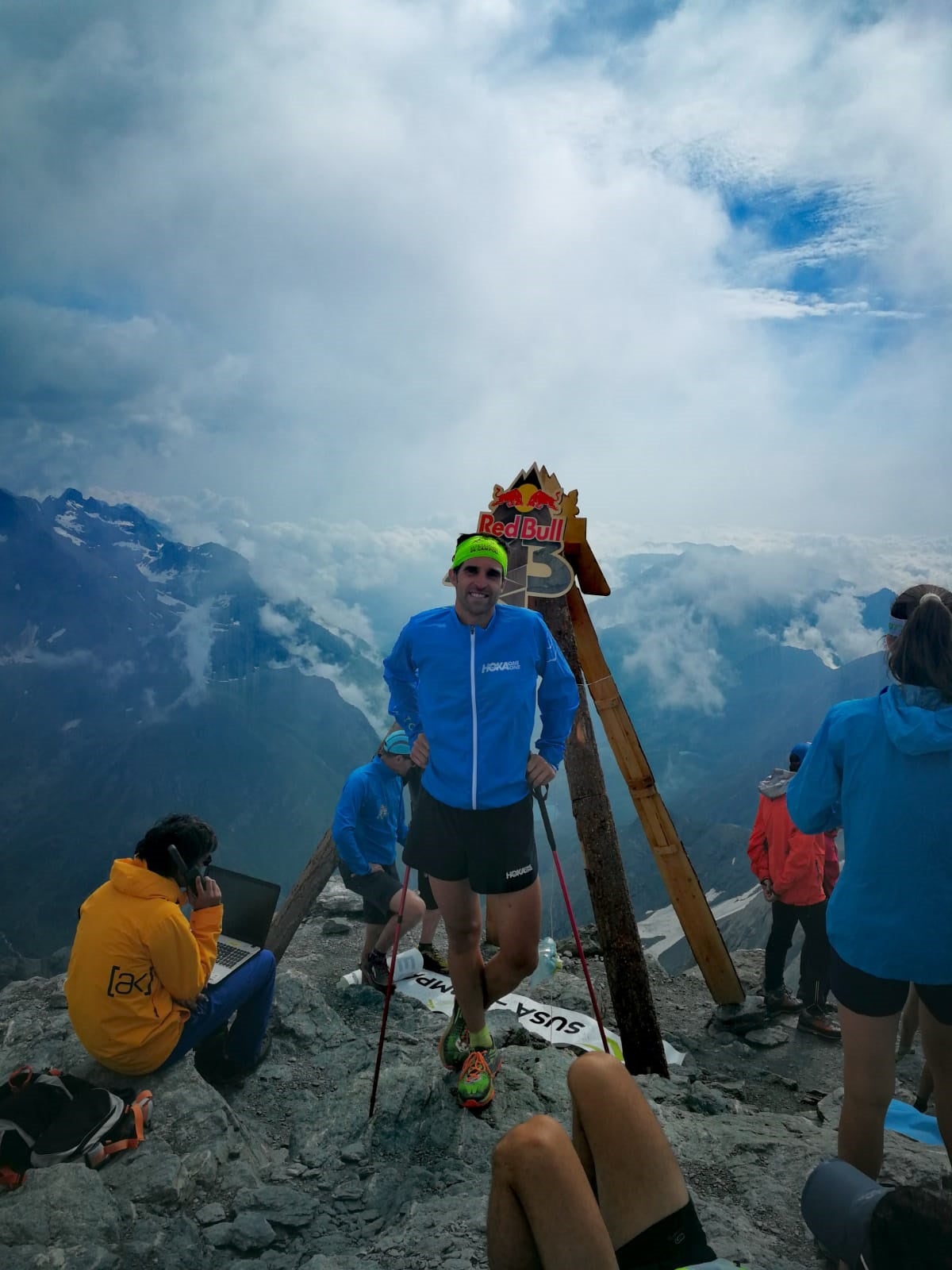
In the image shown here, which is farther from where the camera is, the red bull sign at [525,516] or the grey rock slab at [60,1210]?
the red bull sign at [525,516]

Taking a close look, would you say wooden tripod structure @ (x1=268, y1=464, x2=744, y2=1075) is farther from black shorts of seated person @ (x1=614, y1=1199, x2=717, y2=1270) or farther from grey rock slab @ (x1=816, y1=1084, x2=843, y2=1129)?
black shorts of seated person @ (x1=614, y1=1199, x2=717, y2=1270)

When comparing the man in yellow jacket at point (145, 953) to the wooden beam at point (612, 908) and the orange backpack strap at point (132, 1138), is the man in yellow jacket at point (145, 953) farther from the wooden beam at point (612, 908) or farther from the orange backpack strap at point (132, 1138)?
the wooden beam at point (612, 908)

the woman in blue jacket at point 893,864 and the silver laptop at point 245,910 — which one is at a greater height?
the woman in blue jacket at point 893,864

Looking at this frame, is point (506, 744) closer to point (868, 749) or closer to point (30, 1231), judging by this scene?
point (868, 749)

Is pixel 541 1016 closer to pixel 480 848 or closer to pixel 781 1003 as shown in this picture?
pixel 781 1003

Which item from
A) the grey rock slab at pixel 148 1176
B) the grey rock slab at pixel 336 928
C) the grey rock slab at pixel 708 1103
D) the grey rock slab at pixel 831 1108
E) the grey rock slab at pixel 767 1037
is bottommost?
the grey rock slab at pixel 336 928

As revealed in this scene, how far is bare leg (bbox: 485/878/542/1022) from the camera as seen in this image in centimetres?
347

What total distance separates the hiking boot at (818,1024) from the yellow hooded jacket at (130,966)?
529 centimetres

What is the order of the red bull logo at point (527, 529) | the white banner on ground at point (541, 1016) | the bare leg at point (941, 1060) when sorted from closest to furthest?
1. the bare leg at point (941, 1060)
2. the white banner on ground at point (541, 1016)
3. the red bull logo at point (527, 529)

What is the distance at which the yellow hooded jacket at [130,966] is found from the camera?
130 inches

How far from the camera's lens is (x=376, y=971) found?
6.04 meters

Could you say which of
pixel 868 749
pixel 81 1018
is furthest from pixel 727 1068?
pixel 81 1018

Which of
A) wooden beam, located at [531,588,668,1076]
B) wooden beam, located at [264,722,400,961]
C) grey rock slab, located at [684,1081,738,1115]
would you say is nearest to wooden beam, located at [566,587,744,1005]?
wooden beam, located at [531,588,668,1076]

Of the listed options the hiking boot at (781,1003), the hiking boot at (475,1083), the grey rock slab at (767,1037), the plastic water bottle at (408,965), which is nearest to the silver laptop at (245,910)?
the hiking boot at (475,1083)
